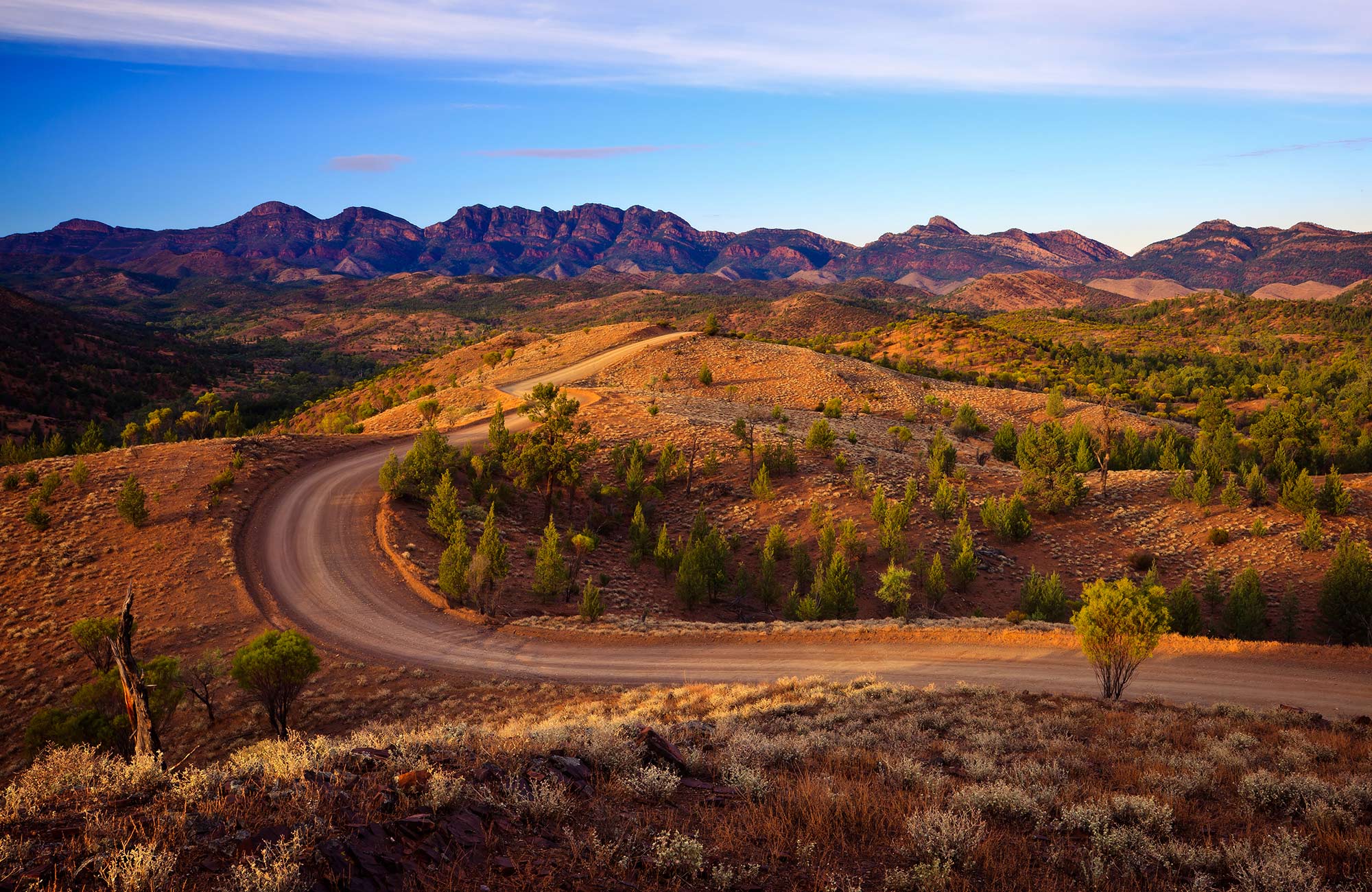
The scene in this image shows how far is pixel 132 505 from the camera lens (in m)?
25.9

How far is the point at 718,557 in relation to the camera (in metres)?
29.3

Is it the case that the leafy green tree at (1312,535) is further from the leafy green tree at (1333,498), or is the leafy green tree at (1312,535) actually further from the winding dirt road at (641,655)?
the winding dirt road at (641,655)

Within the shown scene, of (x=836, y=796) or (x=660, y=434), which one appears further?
(x=660, y=434)

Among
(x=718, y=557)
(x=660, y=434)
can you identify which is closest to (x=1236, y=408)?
(x=660, y=434)

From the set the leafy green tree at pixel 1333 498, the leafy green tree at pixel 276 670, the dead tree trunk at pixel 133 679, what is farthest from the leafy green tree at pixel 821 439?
the dead tree trunk at pixel 133 679

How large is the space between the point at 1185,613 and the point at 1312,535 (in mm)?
12717

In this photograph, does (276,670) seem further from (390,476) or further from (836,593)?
(836,593)

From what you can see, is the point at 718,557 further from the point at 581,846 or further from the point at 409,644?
the point at 581,846

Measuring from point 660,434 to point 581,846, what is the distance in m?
37.5

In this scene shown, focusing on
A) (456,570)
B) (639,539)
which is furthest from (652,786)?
(639,539)

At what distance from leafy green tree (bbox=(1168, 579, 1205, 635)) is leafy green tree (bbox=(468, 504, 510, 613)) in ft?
81.7

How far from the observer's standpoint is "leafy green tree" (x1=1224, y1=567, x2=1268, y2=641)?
2511cm

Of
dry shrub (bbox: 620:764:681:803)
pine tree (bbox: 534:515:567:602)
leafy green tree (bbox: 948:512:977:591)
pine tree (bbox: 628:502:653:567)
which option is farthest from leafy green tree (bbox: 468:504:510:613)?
leafy green tree (bbox: 948:512:977:591)

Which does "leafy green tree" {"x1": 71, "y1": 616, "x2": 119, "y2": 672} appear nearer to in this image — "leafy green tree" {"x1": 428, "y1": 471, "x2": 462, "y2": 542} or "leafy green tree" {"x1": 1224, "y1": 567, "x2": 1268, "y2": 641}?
"leafy green tree" {"x1": 428, "y1": 471, "x2": 462, "y2": 542}
